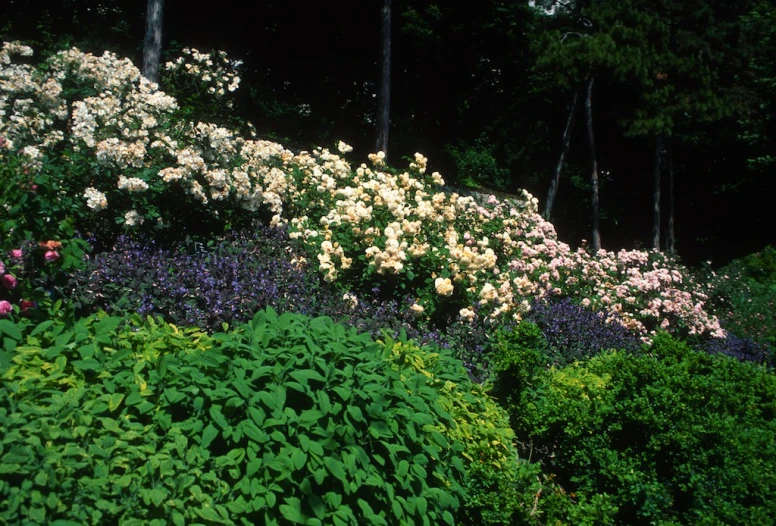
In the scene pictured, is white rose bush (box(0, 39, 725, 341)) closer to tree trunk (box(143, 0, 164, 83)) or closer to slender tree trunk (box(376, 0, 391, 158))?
tree trunk (box(143, 0, 164, 83))

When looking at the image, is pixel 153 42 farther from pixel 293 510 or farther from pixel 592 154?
pixel 293 510

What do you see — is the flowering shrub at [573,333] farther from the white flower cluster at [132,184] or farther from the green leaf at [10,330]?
the green leaf at [10,330]

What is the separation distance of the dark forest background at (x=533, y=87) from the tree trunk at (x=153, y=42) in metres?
1.89

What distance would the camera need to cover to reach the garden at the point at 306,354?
236 centimetres

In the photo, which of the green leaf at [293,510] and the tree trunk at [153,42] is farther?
the tree trunk at [153,42]

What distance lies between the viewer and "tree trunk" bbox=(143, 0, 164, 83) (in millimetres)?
11281

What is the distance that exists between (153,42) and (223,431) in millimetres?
10517

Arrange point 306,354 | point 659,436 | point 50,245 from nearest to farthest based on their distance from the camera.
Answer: point 306,354 < point 50,245 < point 659,436

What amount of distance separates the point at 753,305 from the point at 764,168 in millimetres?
6893

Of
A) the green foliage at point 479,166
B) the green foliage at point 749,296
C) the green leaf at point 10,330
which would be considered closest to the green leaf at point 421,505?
the green leaf at point 10,330

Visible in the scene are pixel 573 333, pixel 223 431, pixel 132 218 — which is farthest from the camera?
pixel 573 333

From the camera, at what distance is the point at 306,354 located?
9.07 ft

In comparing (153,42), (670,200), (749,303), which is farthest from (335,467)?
(670,200)

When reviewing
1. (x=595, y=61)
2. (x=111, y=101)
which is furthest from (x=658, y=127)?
(x=111, y=101)
